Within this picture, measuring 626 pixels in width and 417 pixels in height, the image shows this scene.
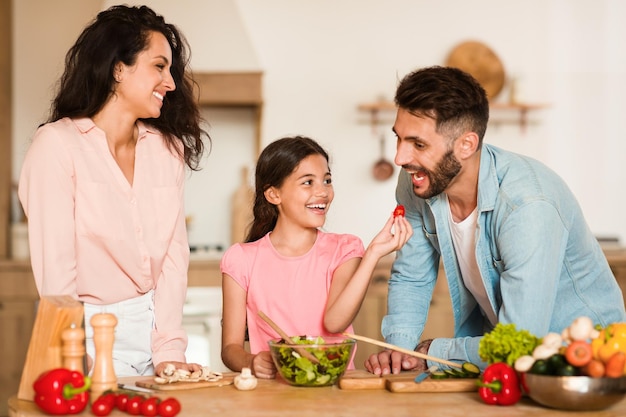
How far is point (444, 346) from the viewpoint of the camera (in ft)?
7.02

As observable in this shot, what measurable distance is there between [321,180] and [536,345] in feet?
3.26

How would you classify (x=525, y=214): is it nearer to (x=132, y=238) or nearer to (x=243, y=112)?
(x=132, y=238)

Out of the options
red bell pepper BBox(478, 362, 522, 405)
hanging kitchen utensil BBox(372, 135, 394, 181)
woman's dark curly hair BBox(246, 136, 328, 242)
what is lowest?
red bell pepper BBox(478, 362, 522, 405)

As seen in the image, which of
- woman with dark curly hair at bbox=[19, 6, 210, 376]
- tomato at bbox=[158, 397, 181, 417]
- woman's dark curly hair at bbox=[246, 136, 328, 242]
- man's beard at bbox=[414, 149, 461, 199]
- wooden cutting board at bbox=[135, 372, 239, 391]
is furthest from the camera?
woman's dark curly hair at bbox=[246, 136, 328, 242]

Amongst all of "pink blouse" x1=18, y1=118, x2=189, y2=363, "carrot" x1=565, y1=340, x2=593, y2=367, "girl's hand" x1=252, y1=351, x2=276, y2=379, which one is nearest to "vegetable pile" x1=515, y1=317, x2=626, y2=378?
"carrot" x1=565, y1=340, x2=593, y2=367

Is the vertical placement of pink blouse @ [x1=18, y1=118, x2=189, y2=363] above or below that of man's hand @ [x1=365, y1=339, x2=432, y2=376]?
above

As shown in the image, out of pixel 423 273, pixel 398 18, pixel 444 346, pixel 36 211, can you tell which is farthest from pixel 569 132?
pixel 36 211

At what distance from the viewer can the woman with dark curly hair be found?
213cm

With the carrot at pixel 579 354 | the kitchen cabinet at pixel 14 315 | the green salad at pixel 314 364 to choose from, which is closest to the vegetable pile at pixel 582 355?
the carrot at pixel 579 354

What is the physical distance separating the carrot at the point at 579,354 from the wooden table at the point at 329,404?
0.11 meters

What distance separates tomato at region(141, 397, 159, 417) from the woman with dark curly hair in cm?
47

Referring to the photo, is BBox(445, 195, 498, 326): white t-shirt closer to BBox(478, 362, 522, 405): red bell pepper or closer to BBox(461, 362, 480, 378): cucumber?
BBox(461, 362, 480, 378): cucumber

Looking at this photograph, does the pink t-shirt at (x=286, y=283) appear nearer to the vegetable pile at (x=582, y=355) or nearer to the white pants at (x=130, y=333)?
the white pants at (x=130, y=333)

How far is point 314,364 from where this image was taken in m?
1.90
